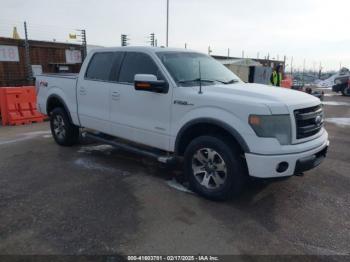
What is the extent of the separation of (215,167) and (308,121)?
129cm

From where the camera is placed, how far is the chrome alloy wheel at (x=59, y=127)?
6.52 m

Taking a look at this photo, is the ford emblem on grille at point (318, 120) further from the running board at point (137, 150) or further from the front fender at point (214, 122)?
the running board at point (137, 150)

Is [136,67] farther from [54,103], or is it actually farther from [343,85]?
[343,85]

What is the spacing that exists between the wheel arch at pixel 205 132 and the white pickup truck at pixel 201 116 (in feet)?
0.04

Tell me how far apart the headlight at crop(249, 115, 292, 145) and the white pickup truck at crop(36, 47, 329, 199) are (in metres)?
0.01

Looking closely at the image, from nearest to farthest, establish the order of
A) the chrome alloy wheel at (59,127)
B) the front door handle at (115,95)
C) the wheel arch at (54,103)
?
the front door handle at (115,95), the wheel arch at (54,103), the chrome alloy wheel at (59,127)

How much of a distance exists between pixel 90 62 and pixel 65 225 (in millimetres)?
3292

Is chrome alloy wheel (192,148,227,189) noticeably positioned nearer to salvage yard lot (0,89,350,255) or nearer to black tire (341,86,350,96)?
salvage yard lot (0,89,350,255)

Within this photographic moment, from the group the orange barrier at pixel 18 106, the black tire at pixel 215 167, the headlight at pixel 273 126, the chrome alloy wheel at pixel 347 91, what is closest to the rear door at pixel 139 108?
the black tire at pixel 215 167

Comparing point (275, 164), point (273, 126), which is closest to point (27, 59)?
point (273, 126)

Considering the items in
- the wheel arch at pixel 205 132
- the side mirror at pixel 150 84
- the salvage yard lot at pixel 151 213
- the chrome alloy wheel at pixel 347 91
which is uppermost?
the side mirror at pixel 150 84

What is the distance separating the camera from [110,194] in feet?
14.1

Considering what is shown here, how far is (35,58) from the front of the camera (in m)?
12.2

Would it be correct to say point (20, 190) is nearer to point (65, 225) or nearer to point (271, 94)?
point (65, 225)
